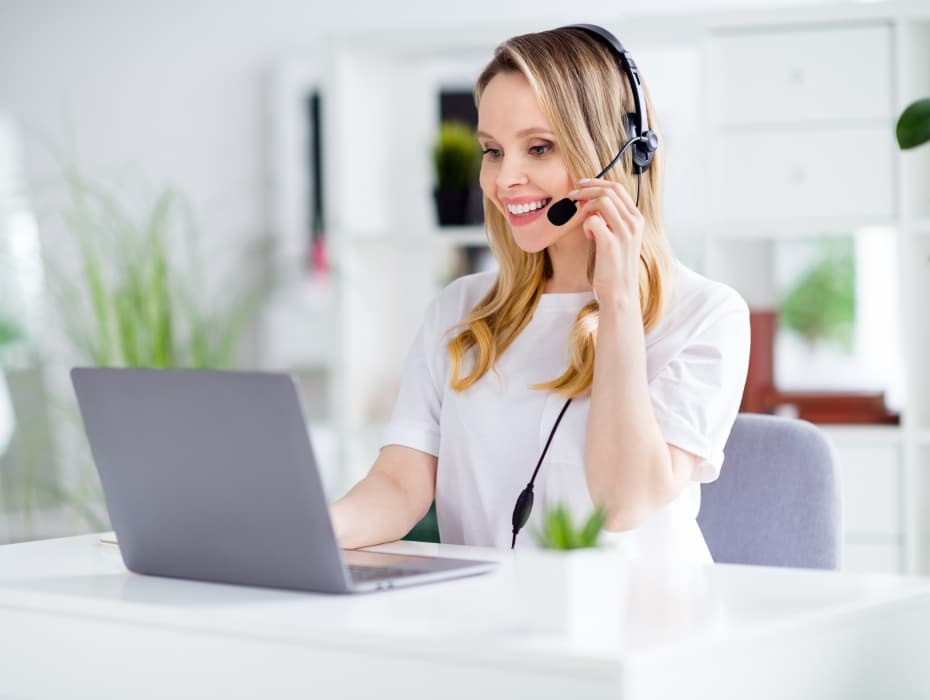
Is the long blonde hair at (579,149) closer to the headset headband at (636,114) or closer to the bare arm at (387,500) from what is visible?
the headset headband at (636,114)

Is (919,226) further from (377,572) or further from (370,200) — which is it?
(377,572)

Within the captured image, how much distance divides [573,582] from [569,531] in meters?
0.04

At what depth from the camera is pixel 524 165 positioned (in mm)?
1782

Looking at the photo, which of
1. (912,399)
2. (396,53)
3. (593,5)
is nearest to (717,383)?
(912,399)

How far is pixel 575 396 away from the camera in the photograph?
175 cm

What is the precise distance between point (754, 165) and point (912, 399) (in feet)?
2.29

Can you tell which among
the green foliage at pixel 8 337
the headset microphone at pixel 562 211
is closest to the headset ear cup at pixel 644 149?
the headset microphone at pixel 562 211

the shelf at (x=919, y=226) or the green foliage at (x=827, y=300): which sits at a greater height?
the shelf at (x=919, y=226)

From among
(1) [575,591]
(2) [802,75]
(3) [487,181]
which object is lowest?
(1) [575,591]

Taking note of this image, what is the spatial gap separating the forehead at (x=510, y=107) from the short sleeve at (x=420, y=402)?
0.33 meters

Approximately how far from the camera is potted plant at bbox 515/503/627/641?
99cm

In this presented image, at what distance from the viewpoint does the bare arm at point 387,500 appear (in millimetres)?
1582

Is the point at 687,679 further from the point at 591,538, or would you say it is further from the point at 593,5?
the point at 593,5

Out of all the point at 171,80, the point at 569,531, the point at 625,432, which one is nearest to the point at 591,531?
the point at 569,531
